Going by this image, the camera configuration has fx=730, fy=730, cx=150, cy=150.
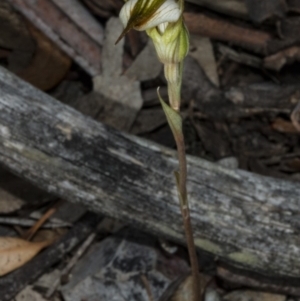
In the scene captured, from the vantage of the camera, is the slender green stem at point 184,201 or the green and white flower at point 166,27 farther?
the slender green stem at point 184,201

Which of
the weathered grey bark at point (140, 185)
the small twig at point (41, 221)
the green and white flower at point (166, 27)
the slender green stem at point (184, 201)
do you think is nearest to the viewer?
the green and white flower at point (166, 27)

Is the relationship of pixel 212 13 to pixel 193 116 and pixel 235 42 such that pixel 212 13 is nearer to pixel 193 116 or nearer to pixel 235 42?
pixel 235 42

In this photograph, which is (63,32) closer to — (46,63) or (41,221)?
(46,63)

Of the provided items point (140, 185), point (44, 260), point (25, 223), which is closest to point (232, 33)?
point (140, 185)

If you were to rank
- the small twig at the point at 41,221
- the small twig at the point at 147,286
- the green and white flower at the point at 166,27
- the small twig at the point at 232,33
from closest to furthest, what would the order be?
the green and white flower at the point at 166,27, the small twig at the point at 147,286, the small twig at the point at 41,221, the small twig at the point at 232,33

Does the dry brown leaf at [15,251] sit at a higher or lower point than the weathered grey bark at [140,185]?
lower

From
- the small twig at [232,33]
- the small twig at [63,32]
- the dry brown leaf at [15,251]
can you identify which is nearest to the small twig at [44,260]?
the dry brown leaf at [15,251]

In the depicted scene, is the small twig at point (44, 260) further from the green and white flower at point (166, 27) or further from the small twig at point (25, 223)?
the green and white flower at point (166, 27)

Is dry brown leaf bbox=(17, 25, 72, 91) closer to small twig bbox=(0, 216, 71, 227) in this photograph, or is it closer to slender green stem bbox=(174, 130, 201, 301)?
small twig bbox=(0, 216, 71, 227)
